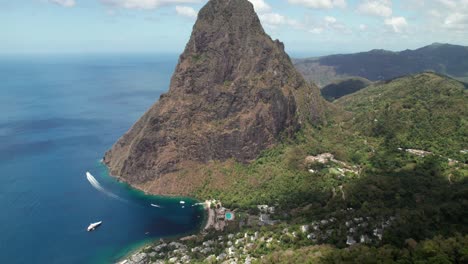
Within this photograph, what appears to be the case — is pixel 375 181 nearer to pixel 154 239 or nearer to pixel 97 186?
pixel 154 239

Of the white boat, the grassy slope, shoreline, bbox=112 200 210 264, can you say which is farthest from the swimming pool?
the white boat

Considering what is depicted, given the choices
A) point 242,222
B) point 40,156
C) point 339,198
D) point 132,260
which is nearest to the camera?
point 132,260

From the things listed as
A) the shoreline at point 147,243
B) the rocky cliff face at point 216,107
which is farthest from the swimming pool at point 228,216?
the rocky cliff face at point 216,107

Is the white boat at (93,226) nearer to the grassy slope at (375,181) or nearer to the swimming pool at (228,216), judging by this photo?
the grassy slope at (375,181)

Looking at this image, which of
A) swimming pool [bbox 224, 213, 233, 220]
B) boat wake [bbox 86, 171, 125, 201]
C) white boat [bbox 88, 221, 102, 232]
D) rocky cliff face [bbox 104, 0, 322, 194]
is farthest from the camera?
rocky cliff face [bbox 104, 0, 322, 194]

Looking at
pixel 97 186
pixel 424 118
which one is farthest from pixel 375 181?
pixel 97 186

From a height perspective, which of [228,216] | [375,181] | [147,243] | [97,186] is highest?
[375,181]

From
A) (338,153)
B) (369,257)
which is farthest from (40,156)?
(369,257)

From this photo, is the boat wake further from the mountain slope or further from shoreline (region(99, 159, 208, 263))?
the mountain slope

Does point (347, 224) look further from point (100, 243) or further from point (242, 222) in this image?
point (100, 243)
